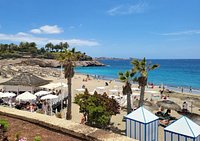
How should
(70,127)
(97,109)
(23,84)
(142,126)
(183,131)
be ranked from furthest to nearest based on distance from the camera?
(23,84), (97,109), (142,126), (183,131), (70,127)

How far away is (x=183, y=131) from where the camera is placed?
37.8 feet

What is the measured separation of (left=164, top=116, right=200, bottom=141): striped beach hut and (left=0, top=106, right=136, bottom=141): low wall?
667cm

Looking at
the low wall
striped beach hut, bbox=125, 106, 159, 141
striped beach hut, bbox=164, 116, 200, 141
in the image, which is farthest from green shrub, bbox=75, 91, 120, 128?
the low wall

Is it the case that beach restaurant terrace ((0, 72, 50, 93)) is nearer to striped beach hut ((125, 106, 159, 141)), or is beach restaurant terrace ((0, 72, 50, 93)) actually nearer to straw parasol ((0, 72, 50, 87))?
straw parasol ((0, 72, 50, 87))

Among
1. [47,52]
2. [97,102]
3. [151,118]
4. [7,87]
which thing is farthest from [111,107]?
[47,52]

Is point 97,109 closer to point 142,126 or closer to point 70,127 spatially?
point 142,126

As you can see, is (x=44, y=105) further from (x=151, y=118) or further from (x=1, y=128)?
(x=1, y=128)

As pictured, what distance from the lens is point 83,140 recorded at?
580cm

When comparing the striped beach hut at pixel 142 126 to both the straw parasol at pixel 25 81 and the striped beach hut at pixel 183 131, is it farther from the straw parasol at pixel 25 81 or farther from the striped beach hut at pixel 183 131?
the straw parasol at pixel 25 81

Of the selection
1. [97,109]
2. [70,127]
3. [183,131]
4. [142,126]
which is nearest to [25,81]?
[97,109]

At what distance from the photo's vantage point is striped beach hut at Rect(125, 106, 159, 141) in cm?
1285

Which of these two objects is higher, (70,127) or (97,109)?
(70,127)

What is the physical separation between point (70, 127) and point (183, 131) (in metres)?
7.01

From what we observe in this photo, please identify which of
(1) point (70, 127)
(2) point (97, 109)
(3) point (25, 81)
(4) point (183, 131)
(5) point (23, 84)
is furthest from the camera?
(3) point (25, 81)
